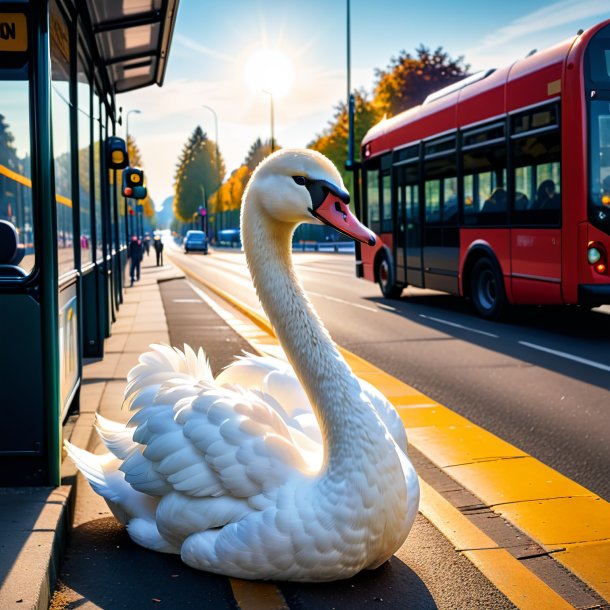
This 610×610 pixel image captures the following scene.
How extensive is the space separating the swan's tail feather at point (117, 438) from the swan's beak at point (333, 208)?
1.31 metres

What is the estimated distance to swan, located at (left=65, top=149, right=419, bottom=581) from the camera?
3.08 metres

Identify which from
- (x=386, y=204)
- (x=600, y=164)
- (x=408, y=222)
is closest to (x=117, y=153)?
(x=600, y=164)

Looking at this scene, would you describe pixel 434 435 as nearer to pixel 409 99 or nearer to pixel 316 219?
pixel 316 219

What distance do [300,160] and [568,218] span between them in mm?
7462

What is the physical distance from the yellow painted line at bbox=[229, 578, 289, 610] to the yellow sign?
2679 millimetres

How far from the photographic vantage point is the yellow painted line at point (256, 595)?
315 centimetres

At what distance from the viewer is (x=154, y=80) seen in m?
12.3

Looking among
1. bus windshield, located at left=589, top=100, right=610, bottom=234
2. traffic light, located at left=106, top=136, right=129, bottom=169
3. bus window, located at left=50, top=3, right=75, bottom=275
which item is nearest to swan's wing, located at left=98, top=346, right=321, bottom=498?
bus window, located at left=50, top=3, right=75, bottom=275

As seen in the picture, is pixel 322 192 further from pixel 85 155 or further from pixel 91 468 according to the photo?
pixel 85 155

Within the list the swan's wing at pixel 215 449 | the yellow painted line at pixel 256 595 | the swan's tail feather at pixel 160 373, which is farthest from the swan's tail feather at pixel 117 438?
the yellow painted line at pixel 256 595

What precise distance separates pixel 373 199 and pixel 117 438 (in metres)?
13.8

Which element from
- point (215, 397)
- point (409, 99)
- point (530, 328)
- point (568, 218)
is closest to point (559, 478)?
point (215, 397)

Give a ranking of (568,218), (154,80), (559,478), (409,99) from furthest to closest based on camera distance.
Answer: (409,99), (154,80), (568,218), (559,478)

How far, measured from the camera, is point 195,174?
16012cm
